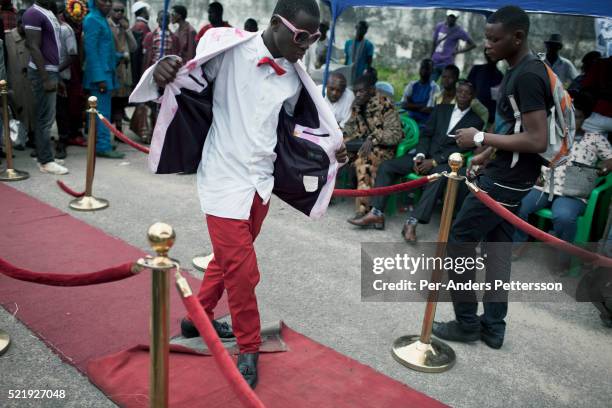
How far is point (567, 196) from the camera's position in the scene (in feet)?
16.1

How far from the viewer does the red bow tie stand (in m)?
2.71

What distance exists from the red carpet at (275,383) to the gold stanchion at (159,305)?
2.59 feet

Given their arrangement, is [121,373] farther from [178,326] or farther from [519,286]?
[519,286]

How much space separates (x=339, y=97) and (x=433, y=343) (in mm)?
3550

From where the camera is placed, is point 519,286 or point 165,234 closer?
point 165,234

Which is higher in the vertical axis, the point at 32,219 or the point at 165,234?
the point at 165,234

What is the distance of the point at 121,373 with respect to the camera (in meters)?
2.93

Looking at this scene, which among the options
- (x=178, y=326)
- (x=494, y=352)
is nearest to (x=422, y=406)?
(x=494, y=352)

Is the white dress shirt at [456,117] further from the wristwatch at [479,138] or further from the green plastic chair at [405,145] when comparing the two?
the wristwatch at [479,138]

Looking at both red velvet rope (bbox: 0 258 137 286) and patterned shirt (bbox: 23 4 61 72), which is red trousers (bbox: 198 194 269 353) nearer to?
red velvet rope (bbox: 0 258 137 286)

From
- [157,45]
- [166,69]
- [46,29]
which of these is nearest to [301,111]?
[166,69]

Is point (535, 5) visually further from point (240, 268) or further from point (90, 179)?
point (90, 179)

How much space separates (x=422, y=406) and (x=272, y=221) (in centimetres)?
310

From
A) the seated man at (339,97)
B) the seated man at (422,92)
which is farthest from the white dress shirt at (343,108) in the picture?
the seated man at (422,92)
